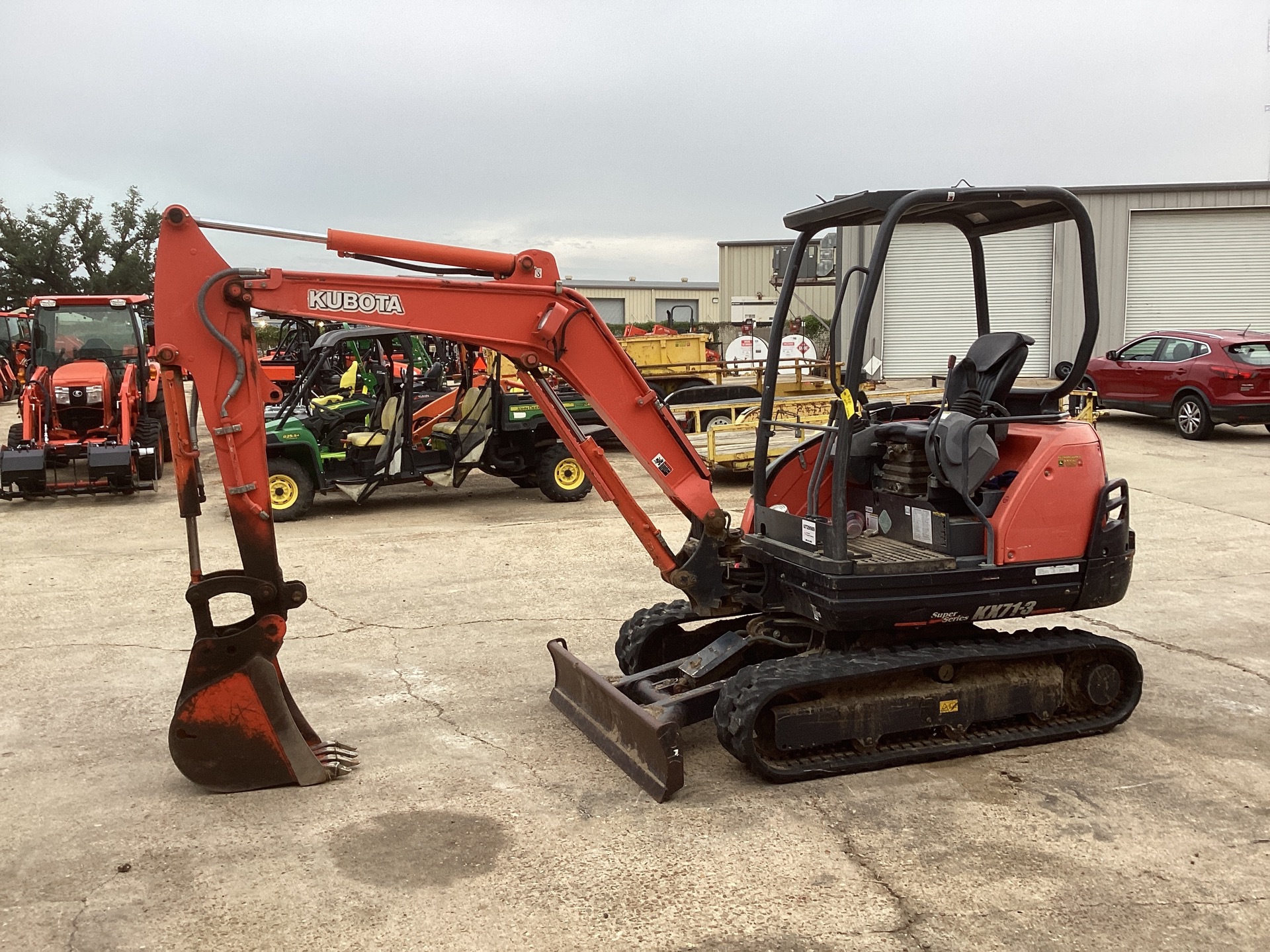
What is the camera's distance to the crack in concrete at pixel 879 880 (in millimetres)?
3627

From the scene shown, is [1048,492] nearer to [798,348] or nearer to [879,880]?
[879,880]

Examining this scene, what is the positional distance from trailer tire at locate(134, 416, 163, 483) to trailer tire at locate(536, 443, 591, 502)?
5037 mm

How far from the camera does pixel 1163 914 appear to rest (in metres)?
3.73

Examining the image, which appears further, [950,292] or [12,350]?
[12,350]

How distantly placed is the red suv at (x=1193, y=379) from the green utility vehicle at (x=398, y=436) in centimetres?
950

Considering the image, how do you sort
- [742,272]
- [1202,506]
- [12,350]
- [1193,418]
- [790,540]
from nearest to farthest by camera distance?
[790,540]
[1202,506]
[1193,418]
[12,350]
[742,272]

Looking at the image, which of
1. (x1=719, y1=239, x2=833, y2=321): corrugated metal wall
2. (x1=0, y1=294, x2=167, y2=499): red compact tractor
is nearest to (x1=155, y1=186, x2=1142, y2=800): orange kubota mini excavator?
(x1=0, y1=294, x2=167, y2=499): red compact tractor

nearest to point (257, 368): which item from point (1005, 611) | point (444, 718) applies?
point (444, 718)

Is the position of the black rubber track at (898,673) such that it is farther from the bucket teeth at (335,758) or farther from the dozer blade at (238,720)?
the dozer blade at (238,720)

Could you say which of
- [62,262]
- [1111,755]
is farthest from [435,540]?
[62,262]

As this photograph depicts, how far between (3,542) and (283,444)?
2728mm

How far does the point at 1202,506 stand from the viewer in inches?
453

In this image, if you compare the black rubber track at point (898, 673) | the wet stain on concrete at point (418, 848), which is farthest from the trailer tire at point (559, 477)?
the wet stain on concrete at point (418, 848)

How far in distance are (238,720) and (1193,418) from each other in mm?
15579
